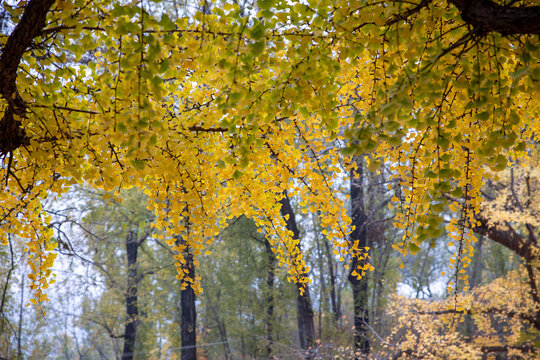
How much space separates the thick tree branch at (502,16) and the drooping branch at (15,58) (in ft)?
4.80

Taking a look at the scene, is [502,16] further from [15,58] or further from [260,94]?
[15,58]

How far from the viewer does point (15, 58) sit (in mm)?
1586

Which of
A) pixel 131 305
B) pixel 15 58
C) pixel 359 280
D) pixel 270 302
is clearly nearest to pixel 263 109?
pixel 15 58

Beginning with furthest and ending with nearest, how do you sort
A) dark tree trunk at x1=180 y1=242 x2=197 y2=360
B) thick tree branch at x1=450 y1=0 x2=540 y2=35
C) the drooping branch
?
dark tree trunk at x1=180 y1=242 x2=197 y2=360 < the drooping branch < thick tree branch at x1=450 y1=0 x2=540 y2=35

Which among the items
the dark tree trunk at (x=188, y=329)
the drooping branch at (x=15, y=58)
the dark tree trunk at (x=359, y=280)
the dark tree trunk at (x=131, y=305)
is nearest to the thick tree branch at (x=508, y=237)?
the dark tree trunk at (x=359, y=280)

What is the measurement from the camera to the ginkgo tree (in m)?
1.24

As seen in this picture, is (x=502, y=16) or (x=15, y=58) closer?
(x=502, y=16)

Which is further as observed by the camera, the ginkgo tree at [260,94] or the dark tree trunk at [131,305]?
the dark tree trunk at [131,305]

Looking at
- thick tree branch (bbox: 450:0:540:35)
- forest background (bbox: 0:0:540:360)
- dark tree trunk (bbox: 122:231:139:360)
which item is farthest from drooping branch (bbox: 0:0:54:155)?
dark tree trunk (bbox: 122:231:139:360)

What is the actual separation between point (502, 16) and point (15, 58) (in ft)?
5.82

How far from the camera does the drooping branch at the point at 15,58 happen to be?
1.48m

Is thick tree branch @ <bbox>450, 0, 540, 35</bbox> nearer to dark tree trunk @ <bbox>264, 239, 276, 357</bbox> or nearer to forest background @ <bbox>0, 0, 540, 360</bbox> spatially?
forest background @ <bbox>0, 0, 540, 360</bbox>

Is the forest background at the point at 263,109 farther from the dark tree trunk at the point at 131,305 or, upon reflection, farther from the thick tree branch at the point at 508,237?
the dark tree trunk at the point at 131,305

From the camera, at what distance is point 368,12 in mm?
1374
